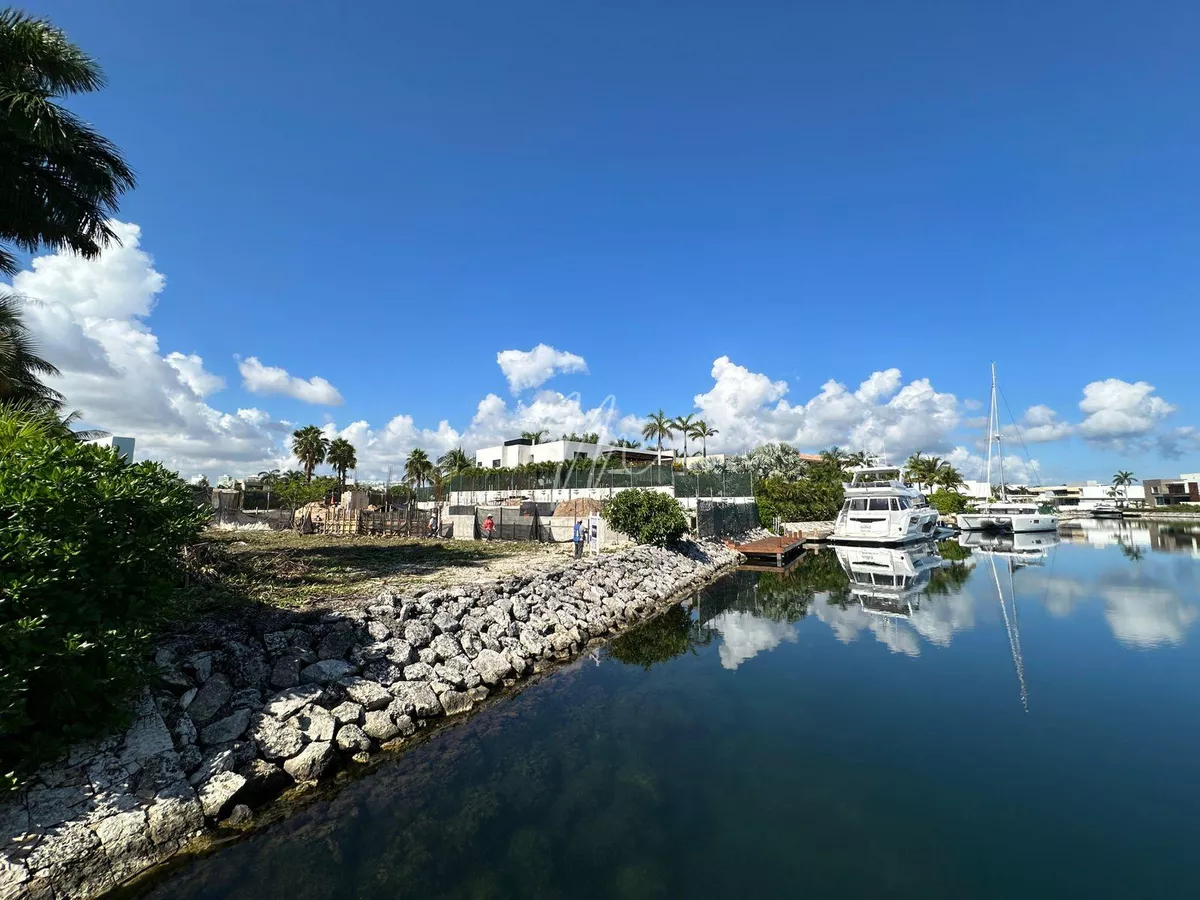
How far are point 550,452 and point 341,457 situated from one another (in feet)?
88.4

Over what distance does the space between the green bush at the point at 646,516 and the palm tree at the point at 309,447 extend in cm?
4834

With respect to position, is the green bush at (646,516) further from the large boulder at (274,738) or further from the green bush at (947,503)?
the green bush at (947,503)

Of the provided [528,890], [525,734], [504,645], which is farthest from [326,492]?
[528,890]

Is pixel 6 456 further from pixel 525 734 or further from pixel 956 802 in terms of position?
pixel 956 802

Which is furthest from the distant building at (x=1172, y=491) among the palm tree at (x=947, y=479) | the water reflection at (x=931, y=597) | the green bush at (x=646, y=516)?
the green bush at (x=646, y=516)

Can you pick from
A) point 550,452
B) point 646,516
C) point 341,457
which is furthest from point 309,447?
point 646,516

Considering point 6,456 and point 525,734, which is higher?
point 6,456

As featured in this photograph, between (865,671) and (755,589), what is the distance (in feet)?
36.6

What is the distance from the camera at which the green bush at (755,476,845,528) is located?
45062mm

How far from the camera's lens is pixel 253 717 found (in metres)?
7.38

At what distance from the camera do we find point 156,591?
6.48m

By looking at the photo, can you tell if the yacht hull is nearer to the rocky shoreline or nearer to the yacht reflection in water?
the yacht reflection in water

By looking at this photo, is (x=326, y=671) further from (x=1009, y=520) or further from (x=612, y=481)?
(x=1009, y=520)

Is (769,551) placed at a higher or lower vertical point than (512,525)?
lower
